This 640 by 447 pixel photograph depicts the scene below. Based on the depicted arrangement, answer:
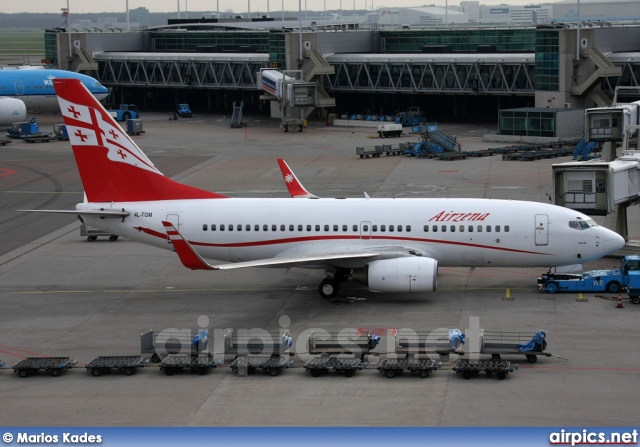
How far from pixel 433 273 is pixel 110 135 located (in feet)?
54.6

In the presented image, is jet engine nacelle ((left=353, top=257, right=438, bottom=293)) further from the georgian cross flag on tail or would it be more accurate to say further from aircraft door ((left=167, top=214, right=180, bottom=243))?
the georgian cross flag on tail

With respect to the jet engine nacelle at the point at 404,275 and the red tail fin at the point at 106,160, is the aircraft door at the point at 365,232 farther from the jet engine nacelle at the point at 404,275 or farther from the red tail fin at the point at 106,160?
the red tail fin at the point at 106,160

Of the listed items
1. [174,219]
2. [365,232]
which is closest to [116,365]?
[174,219]

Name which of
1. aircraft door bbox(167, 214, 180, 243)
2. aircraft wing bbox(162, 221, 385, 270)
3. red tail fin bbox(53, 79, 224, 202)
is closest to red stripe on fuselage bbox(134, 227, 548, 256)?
aircraft door bbox(167, 214, 180, 243)

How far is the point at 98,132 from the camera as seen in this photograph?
1827 inches

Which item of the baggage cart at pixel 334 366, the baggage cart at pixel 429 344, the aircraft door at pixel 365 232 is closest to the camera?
the baggage cart at pixel 334 366

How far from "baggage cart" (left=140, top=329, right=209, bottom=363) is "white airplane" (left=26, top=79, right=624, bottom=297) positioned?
6635 mm

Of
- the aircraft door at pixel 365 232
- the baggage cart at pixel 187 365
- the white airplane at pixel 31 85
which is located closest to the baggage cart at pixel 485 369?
the baggage cart at pixel 187 365

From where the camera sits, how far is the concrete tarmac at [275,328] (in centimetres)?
→ 3062

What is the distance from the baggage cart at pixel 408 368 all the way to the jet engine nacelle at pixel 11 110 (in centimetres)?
8759

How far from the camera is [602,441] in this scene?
26.6 m

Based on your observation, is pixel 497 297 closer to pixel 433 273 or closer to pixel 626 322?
pixel 433 273

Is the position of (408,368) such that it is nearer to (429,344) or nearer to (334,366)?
(429,344)

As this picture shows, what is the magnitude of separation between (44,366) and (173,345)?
4.66 meters
